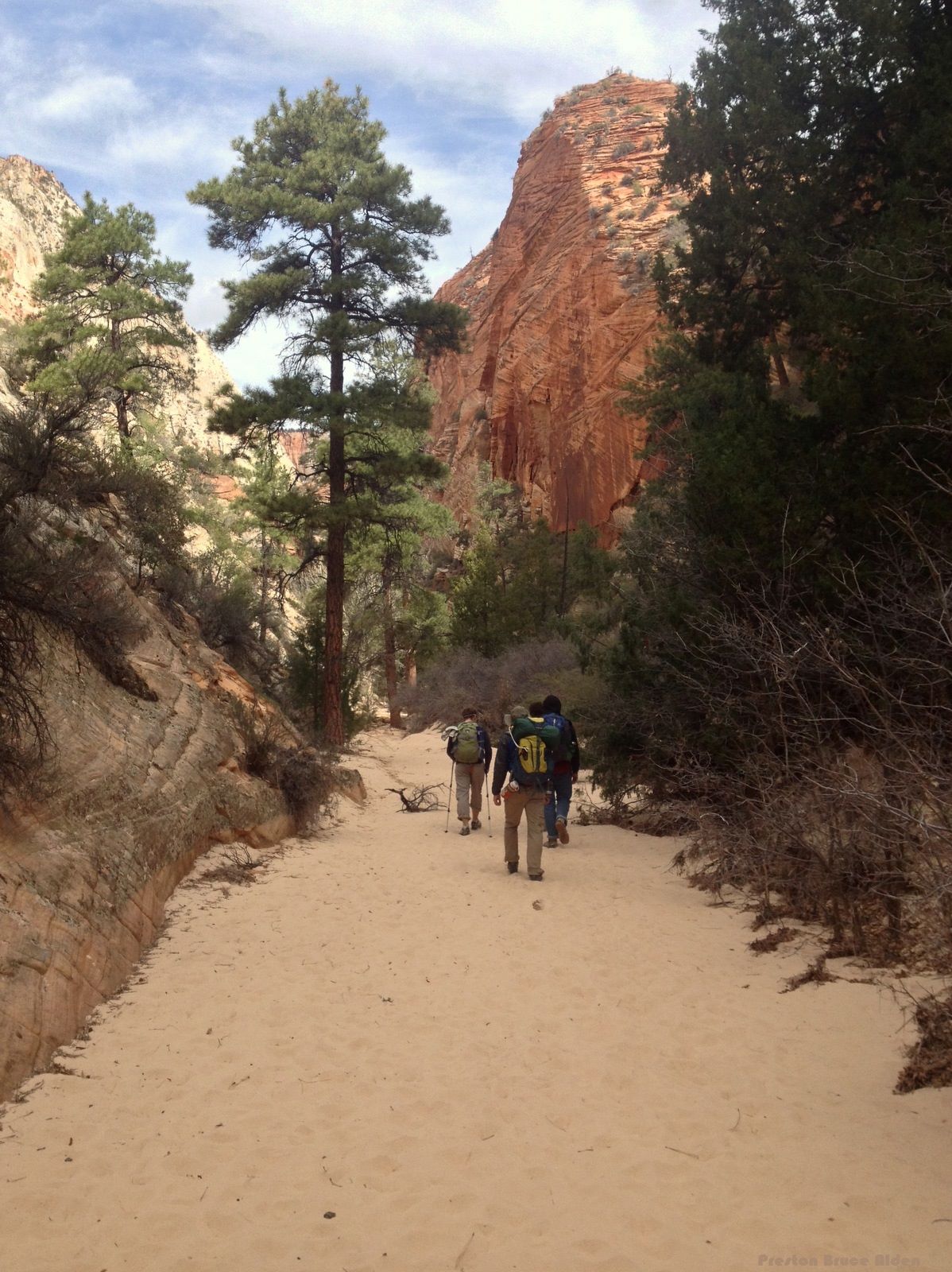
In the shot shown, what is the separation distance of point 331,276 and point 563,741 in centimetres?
1029

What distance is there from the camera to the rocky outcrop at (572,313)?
140ft

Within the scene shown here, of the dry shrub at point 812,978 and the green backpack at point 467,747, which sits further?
the green backpack at point 467,747

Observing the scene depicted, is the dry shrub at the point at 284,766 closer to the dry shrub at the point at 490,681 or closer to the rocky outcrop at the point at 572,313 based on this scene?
the dry shrub at the point at 490,681

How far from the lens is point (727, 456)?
34.8ft

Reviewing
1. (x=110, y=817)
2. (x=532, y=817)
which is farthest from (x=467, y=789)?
(x=110, y=817)

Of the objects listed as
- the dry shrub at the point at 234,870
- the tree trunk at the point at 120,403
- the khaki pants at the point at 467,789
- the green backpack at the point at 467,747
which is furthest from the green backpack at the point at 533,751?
the tree trunk at the point at 120,403

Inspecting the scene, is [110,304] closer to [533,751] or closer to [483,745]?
[483,745]

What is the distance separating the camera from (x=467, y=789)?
12422 mm

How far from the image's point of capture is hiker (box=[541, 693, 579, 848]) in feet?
35.9

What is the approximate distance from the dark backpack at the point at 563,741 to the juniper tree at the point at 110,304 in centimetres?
1526

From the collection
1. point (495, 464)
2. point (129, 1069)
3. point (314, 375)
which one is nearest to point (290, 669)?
point (314, 375)

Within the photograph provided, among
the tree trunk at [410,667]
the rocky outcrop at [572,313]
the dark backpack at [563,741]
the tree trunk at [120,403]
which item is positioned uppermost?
the rocky outcrop at [572,313]

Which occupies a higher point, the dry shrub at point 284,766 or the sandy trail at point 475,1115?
the dry shrub at point 284,766

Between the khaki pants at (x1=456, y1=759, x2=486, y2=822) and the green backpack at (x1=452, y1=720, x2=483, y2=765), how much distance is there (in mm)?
230
